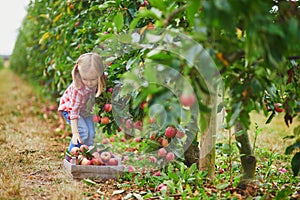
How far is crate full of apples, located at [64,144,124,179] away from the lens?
2.60 m

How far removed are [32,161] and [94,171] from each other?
636 millimetres

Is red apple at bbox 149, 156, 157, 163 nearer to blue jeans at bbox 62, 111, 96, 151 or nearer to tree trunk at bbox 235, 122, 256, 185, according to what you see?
blue jeans at bbox 62, 111, 96, 151

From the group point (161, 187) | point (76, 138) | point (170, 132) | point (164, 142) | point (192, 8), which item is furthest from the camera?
point (76, 138)

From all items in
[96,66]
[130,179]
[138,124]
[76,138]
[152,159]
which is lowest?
[130,179]

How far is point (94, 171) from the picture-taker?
2.62m

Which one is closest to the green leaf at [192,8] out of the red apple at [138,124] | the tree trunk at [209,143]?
the tree trunk at [209,143]

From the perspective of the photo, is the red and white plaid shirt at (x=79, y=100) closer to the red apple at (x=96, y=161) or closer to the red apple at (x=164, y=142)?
the red apple at (x=96, y=161)

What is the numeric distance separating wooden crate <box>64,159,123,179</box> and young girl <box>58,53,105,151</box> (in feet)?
1.22

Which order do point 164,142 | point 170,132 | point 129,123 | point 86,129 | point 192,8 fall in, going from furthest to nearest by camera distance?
point 86,129 < point 129,123 < point 164,142 < point 170,132 < point 192,8

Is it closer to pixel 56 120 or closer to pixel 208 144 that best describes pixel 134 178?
pixel 208 144

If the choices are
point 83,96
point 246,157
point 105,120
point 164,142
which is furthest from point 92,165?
point 246,157

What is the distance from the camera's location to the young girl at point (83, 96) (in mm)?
2789

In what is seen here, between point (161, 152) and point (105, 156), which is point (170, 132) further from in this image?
point (105, 156)

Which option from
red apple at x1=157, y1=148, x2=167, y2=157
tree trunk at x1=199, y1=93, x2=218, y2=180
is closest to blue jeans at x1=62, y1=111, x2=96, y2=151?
red apple at x1=157, y1=148, x2=167, y2=157
